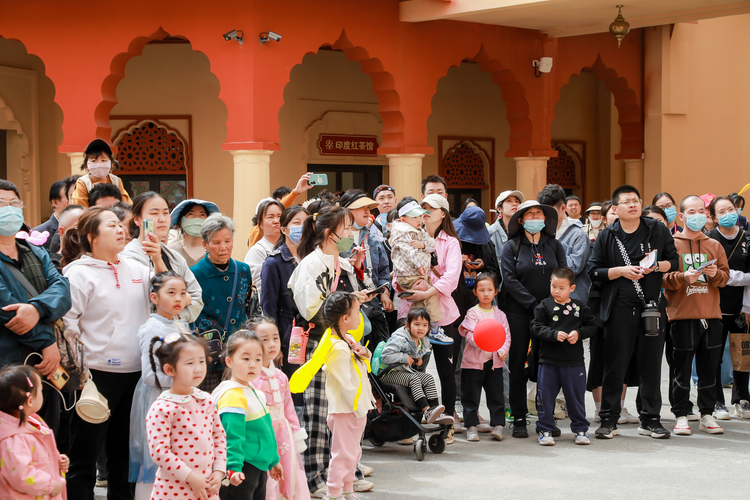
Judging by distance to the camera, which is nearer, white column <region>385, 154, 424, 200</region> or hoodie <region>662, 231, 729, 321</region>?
hoodie <region>662, 231, 729, 321</region>

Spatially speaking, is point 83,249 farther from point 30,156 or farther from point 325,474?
point 30,156

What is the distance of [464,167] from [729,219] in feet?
27.2

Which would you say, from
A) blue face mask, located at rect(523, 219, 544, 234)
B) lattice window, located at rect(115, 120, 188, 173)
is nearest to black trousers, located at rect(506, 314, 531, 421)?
blue face mask, located at rect(523, 219, 544, 234)

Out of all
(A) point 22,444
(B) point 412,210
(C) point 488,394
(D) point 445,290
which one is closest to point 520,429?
(C) point 488,394

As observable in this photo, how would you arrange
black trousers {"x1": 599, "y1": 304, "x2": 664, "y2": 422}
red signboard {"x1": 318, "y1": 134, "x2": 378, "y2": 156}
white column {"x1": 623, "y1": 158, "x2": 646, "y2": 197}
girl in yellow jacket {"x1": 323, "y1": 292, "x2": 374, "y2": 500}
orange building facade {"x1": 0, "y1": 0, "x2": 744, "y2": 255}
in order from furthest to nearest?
white column {"x1": 623, "y1": 158, "x2": 646, "y2": 197}, red signboard {"x1": 318, "y1": 134, "x2": 378, "y2": 156}, orange building facade {"x1": 0, "y1": 0, "x2": 744, "y2": 255}, black trousers {"x1": 599, "y1": 304, "x2": 664, "y2": 422}, girl in yellow jacket {"x1": 323, "y1": 292, "x2": 374, "y2": 500}

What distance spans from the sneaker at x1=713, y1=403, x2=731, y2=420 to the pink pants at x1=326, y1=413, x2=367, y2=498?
134 inches

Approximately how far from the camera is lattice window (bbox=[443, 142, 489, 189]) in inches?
565

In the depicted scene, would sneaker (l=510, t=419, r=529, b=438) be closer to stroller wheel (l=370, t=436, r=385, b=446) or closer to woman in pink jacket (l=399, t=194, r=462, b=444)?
woman in pink jacket (l=399, t=194, r=462, b=444)

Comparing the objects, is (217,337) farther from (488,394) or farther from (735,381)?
(735,381)

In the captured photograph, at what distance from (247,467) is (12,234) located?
1535 mm

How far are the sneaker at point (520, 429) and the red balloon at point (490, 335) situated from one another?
2.23 ft

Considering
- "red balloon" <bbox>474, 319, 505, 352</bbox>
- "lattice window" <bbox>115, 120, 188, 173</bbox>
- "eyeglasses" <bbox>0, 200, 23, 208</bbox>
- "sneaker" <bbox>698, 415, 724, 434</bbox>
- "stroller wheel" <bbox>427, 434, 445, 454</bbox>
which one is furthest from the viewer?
"lattice window" <bbox>115, 120, 188, 173</bbox>

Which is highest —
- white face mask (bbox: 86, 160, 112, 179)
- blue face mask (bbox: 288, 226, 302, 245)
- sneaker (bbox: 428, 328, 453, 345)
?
white face mask (bbox: 86, 160, 112, 179)

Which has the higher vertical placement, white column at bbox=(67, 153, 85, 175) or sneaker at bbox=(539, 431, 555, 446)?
white column at bbox=(67, 153, 85, 175)
